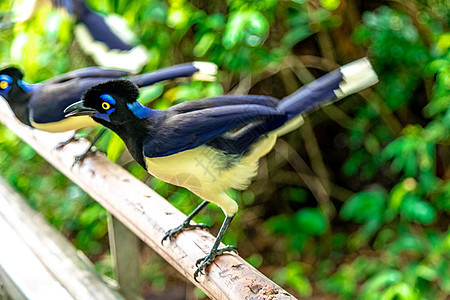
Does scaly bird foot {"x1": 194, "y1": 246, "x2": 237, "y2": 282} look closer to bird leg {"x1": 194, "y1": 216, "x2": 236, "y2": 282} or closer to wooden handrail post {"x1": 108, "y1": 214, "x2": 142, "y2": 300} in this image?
bird leg {"x1": 194, "y1": 216, "x2": 236, "y2": 282}

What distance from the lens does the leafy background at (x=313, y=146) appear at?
6.27 ft

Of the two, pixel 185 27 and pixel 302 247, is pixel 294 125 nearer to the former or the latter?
pixel 185 27

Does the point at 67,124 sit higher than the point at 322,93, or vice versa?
the point at 322,93

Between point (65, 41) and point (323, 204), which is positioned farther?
point (323, 204)

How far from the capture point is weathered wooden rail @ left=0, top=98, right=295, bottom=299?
1020 millimetres

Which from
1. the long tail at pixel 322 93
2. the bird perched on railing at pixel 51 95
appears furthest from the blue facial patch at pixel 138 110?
the bird perched on railing at pixel 51 95

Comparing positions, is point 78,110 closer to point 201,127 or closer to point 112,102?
point 112,102

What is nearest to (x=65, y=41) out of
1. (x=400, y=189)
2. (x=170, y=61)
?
(x=170, y=61)

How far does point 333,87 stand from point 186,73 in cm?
39

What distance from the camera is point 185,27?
192 cm

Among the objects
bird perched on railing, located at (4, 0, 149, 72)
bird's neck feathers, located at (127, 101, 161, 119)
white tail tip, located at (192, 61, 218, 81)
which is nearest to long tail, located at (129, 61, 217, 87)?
white tail tip, located at (192, 61, 218, 81)

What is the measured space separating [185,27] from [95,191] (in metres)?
0.68

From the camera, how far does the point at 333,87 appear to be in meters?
1.01

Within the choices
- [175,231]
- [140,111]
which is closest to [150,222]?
[175,231]
